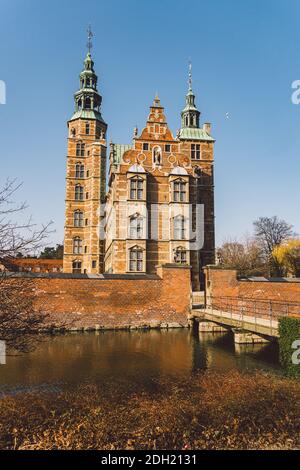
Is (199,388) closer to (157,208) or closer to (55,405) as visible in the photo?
(55,405)

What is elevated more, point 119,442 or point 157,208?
point 157,208

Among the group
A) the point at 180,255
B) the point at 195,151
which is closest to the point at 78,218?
the point at 195,151

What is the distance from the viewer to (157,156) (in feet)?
102

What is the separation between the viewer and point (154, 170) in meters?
30.8

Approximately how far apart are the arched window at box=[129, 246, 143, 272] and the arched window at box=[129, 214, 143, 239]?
97 cm

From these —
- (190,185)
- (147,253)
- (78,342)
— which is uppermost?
(190,185)

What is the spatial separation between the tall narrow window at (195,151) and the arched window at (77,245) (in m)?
14.4

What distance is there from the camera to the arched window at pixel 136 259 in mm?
28953

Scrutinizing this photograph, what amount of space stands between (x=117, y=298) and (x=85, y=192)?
66.0 ft

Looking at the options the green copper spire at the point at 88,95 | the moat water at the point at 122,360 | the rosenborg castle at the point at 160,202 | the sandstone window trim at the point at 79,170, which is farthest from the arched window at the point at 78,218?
the moat water at the point at 122,360

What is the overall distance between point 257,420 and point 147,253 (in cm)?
2295

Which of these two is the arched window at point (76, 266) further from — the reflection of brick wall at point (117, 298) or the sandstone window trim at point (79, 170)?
the reflection of brick wall at point (117, 298)

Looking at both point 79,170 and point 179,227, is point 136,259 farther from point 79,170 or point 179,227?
point 79,170
